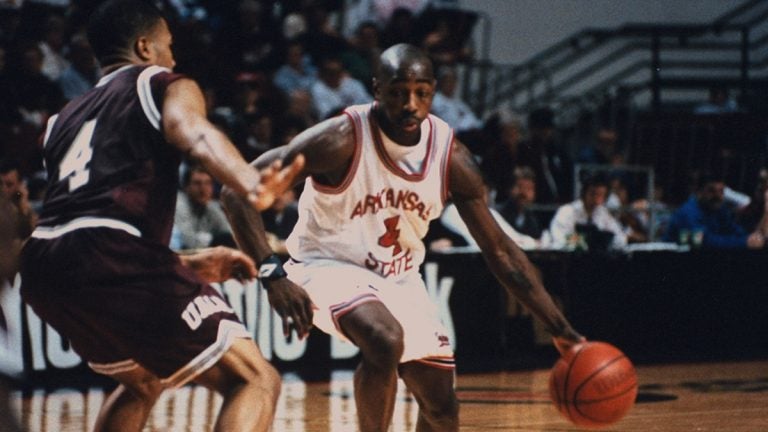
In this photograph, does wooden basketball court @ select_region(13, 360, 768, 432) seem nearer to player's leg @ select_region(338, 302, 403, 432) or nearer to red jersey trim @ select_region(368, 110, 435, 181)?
player's leg @ select_region(338, 302, 403, 432)

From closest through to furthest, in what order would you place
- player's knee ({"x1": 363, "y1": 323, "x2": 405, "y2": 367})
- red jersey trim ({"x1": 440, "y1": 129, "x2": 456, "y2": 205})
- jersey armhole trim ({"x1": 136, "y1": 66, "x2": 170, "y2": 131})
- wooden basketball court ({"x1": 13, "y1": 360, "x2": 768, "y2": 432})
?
jersey armhole trim ({"x1": 136, "y1": 66, "x2": 170, "y2": 131}) < player's knee ({"x1": 363, "y1": 323, "x2": 405, "y2": 367}) < red jersey trim ({"x1": 440, "y1": 129, "x2": 456, "y2": 205}) < wooden basketball court ({"x1": 13, "y1": 360, "x2": 768, "y2": 432})

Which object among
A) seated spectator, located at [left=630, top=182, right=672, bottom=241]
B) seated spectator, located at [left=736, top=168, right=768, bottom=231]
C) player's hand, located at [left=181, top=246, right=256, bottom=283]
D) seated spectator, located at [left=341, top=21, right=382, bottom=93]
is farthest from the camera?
seated spectator, located at [left=341, top=21, right=382, bottom=93]

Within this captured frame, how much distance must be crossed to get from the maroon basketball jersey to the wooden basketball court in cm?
296

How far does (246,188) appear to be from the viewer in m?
4.04

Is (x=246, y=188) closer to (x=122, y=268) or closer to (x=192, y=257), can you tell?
(x=122, y=268)

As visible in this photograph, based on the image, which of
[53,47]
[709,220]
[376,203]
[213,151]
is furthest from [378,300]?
[709,220]

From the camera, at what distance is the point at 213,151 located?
420 cm

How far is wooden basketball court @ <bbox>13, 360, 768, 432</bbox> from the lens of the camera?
801 centimetres

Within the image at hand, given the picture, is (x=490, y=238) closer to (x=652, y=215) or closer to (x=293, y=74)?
(x=652, y=215)

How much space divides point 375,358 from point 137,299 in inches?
49.6

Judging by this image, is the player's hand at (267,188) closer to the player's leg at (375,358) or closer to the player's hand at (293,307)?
the player's hand at (293,307)

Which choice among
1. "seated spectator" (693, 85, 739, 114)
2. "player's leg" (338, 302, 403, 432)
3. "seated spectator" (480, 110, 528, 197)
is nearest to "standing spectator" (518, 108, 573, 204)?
"seated spectator" (480, 110, 528, 197)

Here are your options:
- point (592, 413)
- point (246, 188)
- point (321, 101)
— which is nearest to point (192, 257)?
point (246, 188)

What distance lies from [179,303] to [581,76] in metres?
14.8
